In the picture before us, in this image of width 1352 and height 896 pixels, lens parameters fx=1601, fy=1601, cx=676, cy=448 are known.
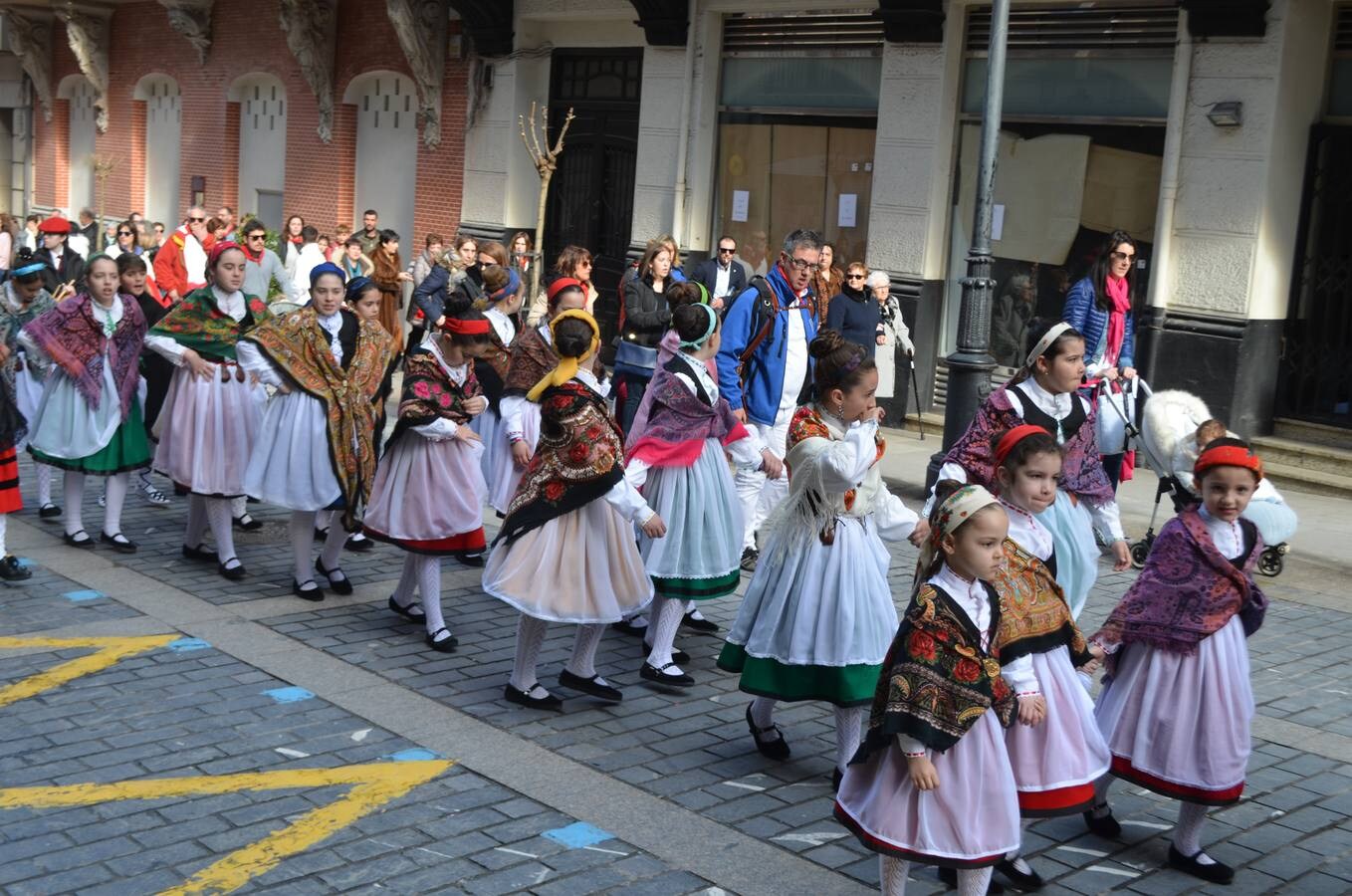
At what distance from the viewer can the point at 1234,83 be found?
522 inches

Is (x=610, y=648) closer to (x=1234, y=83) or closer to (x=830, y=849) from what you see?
(x=830, y=849)

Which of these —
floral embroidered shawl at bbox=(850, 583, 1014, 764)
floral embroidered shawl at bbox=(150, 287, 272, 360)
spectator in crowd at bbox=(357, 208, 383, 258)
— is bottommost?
floral embroidered shawl at bbox=(850, 583, 1014, 764)

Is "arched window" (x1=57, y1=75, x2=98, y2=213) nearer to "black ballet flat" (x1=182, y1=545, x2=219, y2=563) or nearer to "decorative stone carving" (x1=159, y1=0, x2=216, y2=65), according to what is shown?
"decorative stone carving" (x1=159, y1=0, x2=216, y2=65)

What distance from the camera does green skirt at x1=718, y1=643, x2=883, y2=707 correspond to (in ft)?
19.5

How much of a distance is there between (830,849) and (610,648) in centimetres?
266

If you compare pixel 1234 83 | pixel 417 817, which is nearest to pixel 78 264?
pixel 1234 83

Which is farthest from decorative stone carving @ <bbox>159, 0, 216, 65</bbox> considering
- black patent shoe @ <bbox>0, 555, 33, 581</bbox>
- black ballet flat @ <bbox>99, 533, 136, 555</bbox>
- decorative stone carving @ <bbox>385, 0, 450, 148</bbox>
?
black patent shoe @ <bbox>0, 555, 33, 581</bbox>

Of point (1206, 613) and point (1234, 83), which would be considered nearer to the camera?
point (1206, 613)

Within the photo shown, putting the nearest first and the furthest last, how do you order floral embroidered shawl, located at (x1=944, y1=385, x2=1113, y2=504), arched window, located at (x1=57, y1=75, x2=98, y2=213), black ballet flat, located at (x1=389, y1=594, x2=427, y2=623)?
1. floral embroidered shawl, located at (x1=944, y1=385, x2=1113, y2=504)
2. black ballet flat, located at (x1=389, y1=594, x2=427, y2=623)
3. arched window, located at (x1=57, y1=75, x2=98, y2=213)

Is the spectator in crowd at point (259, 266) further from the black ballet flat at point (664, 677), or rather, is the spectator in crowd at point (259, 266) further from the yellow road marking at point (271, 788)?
the yellow road marking at point (271, 788)

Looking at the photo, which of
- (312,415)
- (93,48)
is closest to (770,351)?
(312,415)

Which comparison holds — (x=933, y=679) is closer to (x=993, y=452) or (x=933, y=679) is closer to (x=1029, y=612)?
(x=1029, y=612)

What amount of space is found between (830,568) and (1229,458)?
152 cm

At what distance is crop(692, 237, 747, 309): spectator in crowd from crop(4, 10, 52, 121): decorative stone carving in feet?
69.4
